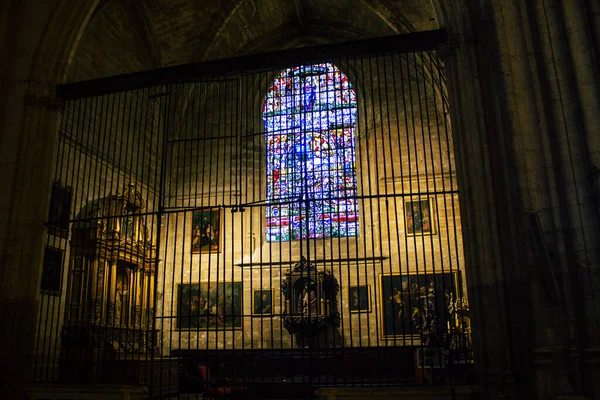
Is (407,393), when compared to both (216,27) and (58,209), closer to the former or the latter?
(58,209)

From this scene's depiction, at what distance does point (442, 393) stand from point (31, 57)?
26.6 feet

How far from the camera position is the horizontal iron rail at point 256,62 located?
7.40m

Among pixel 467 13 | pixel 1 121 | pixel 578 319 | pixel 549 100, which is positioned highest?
pixel 467 13

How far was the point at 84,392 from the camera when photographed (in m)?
6.62

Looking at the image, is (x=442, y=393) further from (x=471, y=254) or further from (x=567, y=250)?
(x=567, y=250)

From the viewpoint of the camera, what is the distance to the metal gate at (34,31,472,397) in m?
7.66

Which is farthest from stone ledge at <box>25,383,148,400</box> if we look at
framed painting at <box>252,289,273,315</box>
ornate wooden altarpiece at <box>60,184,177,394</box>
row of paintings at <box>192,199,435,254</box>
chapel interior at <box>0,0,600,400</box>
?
framed painting at <box>252,289,273,315</box>

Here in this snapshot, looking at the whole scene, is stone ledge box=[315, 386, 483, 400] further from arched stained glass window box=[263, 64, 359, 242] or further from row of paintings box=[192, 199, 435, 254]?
arched stained glass window box=[263, 64, 359, 242]

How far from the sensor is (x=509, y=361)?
18.7 ft

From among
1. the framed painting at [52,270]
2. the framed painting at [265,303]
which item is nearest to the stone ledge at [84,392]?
the framed painting at [52,270]

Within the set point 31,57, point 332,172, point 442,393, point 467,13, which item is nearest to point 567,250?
point 442,393

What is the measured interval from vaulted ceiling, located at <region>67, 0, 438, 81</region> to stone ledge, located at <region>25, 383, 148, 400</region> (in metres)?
7.06

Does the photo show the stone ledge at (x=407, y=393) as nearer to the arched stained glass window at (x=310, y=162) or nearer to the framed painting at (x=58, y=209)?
the framed painting at (x=58, y=209)

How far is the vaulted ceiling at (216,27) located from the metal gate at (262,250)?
1.01 m
